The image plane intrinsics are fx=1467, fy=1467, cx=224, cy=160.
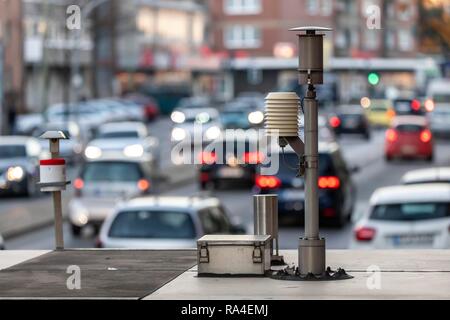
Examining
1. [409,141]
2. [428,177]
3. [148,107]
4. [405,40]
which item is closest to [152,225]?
[428,177]

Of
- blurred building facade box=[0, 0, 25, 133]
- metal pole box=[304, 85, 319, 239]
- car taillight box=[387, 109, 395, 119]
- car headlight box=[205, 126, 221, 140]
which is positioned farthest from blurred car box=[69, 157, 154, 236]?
car taillight box=[387, 109, 395, 119]

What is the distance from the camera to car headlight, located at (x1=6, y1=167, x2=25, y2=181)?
A: 133ft

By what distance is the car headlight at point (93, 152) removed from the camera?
41275 millimetres

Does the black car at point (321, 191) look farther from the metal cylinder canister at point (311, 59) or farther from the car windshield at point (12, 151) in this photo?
the metal cylinder canister at point (311, 59)

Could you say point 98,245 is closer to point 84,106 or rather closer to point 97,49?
point 84,106

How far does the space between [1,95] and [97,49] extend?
129 feet

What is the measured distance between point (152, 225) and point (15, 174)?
21971 millimetres

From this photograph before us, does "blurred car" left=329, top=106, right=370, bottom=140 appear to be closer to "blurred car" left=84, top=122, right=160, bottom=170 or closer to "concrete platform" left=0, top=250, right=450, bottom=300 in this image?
"blurred car" left=84, top=122, right=160, bottom=170

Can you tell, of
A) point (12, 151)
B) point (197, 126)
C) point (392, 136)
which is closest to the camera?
point (12, 151)

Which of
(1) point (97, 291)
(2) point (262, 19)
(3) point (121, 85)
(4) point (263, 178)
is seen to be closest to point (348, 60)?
(2) point (262, 19)

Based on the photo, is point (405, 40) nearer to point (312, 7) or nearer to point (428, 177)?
point (312, 7)

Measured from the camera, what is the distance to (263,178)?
3061cm

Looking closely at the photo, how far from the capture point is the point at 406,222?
1892 cm

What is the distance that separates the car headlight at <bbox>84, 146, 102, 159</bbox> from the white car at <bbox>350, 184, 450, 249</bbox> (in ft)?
73.5
